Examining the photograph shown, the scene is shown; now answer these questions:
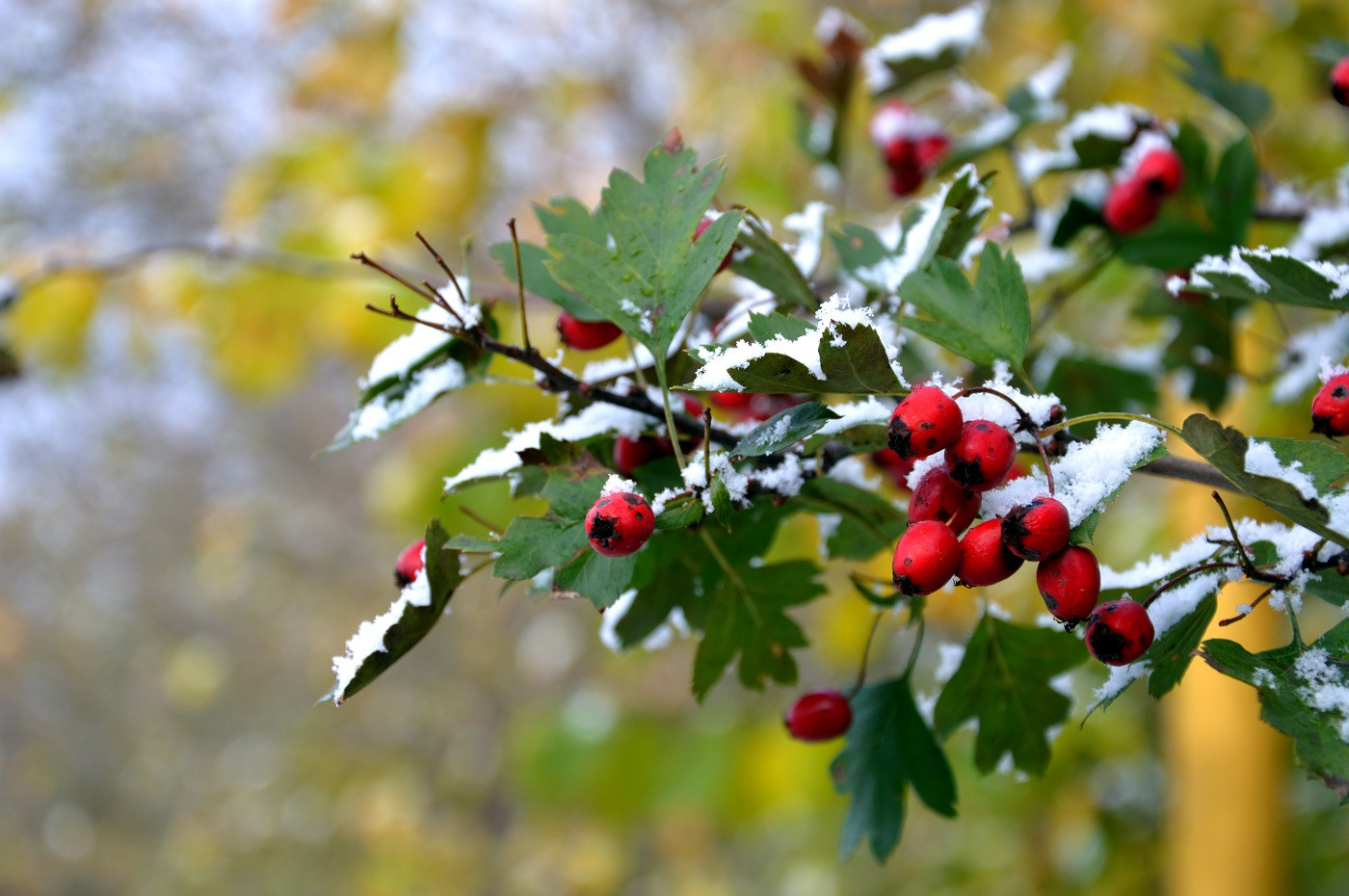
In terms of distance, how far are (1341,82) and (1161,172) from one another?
138 mm

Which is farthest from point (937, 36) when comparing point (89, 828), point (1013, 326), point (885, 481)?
point (89, 828)

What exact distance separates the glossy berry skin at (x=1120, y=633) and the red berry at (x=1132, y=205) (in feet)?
1.51

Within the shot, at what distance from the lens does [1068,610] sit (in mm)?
398

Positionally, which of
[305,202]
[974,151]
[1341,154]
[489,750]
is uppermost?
[305,202]

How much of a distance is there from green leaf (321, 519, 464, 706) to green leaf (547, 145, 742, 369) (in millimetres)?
138

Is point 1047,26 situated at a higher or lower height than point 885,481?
higher

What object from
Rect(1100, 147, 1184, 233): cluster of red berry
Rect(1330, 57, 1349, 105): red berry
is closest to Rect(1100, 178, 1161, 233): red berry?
Rect(1100, 147, 1184, 233): cluster of red berry

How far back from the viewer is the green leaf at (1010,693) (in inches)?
23.7

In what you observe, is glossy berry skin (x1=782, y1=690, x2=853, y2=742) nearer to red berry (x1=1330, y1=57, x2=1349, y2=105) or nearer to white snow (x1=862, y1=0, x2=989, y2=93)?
red berry (x1=1330, y1=57, x2=1349, y2=105)

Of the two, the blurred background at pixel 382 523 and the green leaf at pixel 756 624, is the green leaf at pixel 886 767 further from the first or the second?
the blurred background at pixel 382 523

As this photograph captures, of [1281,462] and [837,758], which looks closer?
[1281,462]

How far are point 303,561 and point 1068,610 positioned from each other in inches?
296

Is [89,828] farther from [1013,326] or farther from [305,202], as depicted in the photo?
[1013,326]

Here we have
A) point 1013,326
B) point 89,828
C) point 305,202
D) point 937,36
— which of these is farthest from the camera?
point 89,828
